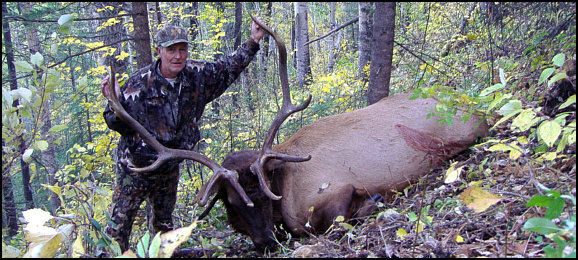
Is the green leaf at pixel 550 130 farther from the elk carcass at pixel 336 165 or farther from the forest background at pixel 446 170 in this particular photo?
the elk carcass at pixel 336 165

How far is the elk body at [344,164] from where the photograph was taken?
4586 millimetres

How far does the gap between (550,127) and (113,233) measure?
4.01 metres

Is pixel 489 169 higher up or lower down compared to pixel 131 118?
lower down

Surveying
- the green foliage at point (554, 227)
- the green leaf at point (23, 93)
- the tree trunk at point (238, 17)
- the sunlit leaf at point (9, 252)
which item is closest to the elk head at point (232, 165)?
the green leaf at point (23, 93)

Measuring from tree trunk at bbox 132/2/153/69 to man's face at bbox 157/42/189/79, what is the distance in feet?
5.28

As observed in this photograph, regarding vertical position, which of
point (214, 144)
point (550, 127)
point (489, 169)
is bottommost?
point (214, 144)

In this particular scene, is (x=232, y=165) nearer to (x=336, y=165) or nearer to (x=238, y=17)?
(x=336, y=165)

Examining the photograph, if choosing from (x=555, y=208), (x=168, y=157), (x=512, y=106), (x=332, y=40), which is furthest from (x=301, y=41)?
(x=555, y=208)

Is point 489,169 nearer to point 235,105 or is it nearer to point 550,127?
point 550,127

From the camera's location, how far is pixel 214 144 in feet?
25.1

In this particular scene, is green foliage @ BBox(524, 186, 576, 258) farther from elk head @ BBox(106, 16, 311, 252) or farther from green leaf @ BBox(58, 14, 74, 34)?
green leaf @ BBox(58, 14, 74, 34)

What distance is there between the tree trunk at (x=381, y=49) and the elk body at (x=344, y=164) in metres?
0.68

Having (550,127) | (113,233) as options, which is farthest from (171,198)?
(550,127)

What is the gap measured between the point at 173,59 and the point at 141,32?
1829 mm
